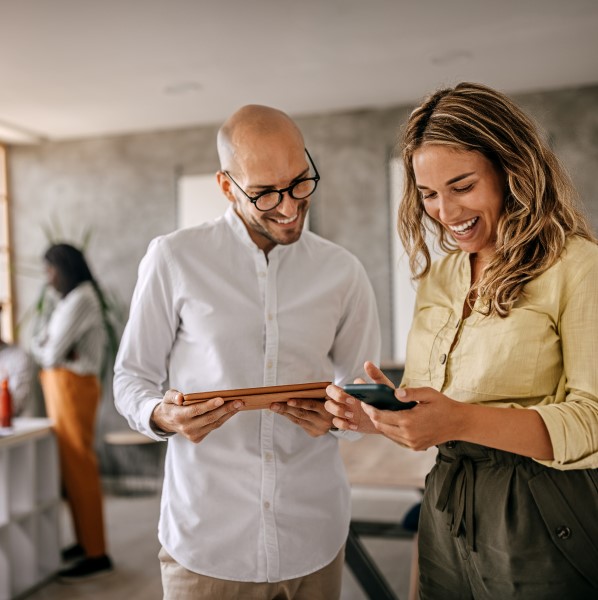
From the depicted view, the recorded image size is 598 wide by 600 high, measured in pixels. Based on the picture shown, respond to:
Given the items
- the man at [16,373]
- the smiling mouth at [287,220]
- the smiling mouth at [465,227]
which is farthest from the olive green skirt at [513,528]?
the man at [16,373]

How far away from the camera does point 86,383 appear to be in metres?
4.16

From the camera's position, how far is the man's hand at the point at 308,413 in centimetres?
144

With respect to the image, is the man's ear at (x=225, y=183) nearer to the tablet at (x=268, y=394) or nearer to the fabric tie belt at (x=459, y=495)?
the tablet at (x=268, y=394)

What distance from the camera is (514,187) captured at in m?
1.28

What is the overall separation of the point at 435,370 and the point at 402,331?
13.9ft

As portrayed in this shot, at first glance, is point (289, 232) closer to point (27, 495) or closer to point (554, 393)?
point (554, 393)

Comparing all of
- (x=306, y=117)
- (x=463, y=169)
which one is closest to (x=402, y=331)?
(x=306, y=117)

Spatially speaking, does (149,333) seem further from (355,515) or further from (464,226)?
(355,515)

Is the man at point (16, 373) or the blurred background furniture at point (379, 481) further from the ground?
the man at point (16, 373)

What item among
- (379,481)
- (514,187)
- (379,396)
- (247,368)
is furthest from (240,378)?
(379,481)

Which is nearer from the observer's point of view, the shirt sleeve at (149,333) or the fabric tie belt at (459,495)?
the fabric tie belt at (459,495)

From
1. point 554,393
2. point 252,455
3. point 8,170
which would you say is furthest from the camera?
point 8,170

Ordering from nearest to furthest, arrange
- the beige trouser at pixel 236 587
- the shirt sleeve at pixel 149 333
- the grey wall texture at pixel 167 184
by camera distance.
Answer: the beige trouser at pixel 236 587 → the shirt sleeve at pixel 149 333 → the grey wall texture at pixel 167 184

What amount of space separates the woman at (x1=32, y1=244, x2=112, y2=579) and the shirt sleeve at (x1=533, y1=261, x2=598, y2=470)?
11.0 feet
